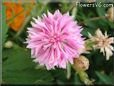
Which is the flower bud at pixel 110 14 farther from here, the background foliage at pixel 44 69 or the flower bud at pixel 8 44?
the flower bud at pixel 8 44

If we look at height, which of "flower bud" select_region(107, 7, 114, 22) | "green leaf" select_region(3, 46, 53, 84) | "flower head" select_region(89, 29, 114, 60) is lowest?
"green leaf" select_region(3, 46, 53, 84)

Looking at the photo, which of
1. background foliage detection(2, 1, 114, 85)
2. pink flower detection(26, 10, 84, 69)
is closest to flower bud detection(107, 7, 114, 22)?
background foliage detection(2, 1, 114, 85)

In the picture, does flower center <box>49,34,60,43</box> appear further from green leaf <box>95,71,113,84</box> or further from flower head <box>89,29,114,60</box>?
green leaf <box>95,71,113,84</box>

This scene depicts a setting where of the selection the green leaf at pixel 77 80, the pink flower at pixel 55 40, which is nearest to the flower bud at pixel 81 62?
the pink flower at pixel 55 40

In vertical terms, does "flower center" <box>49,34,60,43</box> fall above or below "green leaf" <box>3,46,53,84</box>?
above

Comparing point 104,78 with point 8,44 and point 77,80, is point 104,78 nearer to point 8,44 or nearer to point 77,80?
point 77,80

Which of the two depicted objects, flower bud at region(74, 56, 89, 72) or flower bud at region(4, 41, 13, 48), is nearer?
flower bud at region(74, 56, 89, 72)

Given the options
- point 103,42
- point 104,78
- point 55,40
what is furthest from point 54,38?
point 104,78
